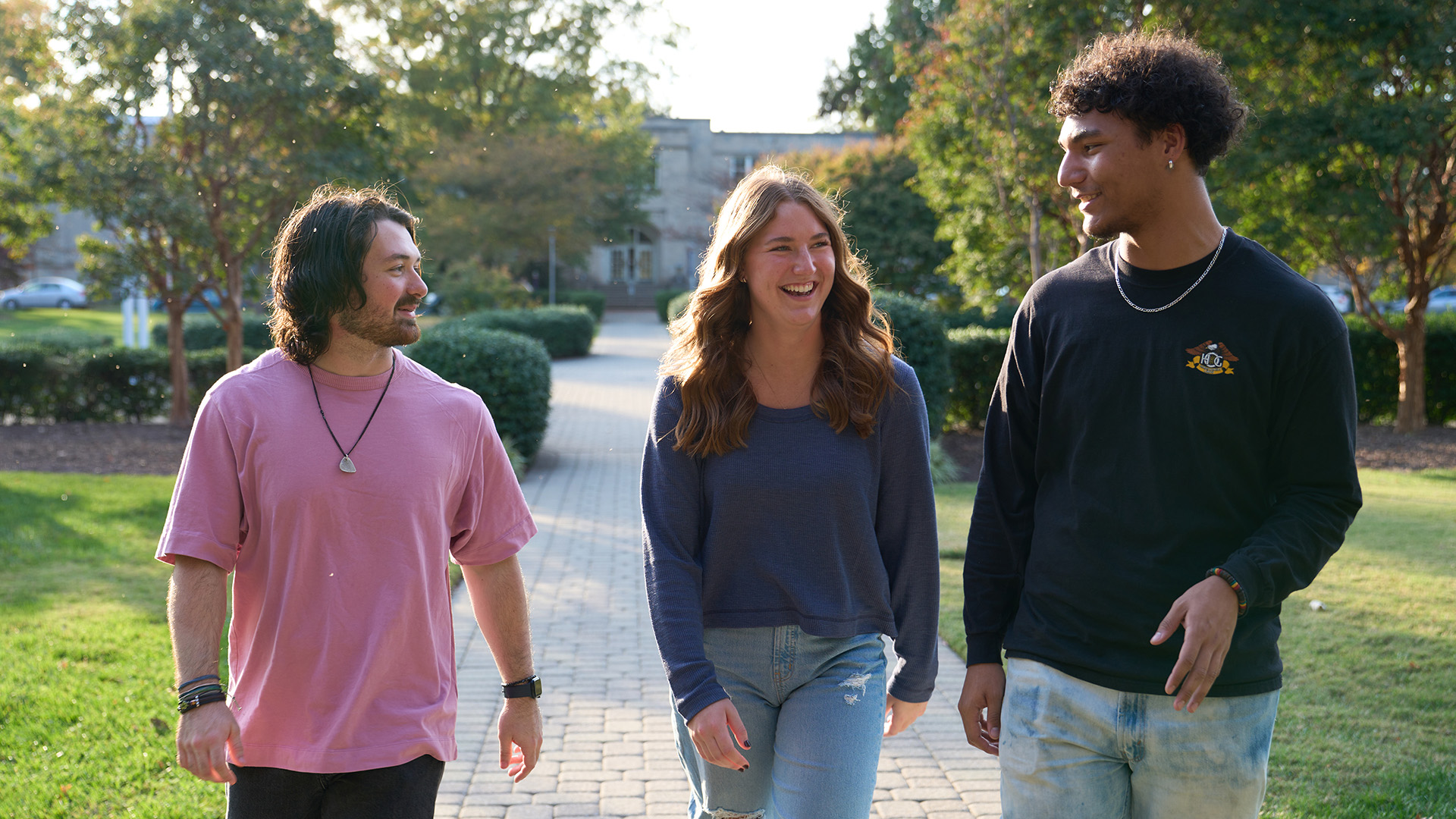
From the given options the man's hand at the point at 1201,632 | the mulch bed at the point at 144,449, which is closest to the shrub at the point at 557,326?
the mulch bed at the point at 144,449

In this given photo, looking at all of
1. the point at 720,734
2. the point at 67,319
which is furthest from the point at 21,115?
the point at 67,319

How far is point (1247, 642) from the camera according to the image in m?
2.17

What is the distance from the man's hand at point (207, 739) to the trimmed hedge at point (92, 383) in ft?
48.9

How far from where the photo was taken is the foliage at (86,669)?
14.0 feet

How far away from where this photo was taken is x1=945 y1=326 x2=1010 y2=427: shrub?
48.3ft

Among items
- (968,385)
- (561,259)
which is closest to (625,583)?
(968,385)

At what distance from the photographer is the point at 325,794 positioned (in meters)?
2.32

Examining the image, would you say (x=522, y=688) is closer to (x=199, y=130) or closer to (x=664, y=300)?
(x=199, y=130)

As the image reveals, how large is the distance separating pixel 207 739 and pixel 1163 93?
2.26 meters

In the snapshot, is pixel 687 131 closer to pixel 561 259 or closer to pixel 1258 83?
pixel 561 259

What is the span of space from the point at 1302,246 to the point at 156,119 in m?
15.2

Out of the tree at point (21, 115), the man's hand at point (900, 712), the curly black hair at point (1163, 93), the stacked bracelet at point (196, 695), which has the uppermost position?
the tree at point (21, 115)

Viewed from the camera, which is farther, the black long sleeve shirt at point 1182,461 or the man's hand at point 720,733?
the man's hand at point 720,733

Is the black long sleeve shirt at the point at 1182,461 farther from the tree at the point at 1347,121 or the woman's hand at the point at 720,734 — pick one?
the tree at the point at 1347,121
